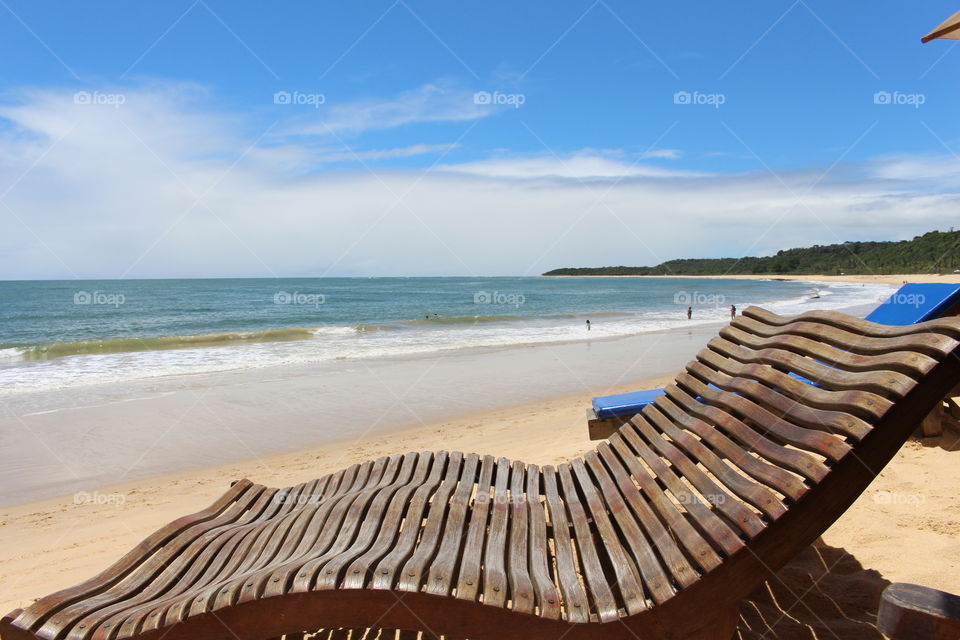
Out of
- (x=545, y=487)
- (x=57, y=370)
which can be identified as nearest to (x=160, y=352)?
(x=57, y=370)

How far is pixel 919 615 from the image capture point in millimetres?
1146

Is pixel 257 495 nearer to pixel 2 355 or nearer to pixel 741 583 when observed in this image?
pixel 741 583

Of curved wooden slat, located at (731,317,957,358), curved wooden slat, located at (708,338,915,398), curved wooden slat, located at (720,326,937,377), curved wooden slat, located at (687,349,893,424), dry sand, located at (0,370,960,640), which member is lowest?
dry sand, located at (0,370,960,640)

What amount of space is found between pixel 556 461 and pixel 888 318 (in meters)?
2.90

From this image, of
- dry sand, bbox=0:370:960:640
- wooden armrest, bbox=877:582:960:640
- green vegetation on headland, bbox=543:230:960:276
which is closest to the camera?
wooden armrest, bbox=877:582:960:640

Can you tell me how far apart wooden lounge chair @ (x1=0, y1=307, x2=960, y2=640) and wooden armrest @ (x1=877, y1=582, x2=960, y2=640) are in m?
0.74

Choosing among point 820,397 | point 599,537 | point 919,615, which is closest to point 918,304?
point 820,397

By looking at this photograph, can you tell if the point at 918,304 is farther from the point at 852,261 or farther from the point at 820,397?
the point at 852,261

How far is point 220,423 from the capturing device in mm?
8703

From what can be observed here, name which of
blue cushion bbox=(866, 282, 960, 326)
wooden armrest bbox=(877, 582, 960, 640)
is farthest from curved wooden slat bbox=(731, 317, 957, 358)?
blue cushion bbox=(866, 282, 960, 326)

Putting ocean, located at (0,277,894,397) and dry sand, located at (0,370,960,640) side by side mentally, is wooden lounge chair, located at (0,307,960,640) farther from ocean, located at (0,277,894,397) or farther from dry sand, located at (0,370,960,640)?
ocean, located at (0,277,894,397)

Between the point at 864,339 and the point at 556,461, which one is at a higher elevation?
the point at 864,339

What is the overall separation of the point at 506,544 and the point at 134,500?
4789mm

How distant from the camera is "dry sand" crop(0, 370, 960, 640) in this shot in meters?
2.93
